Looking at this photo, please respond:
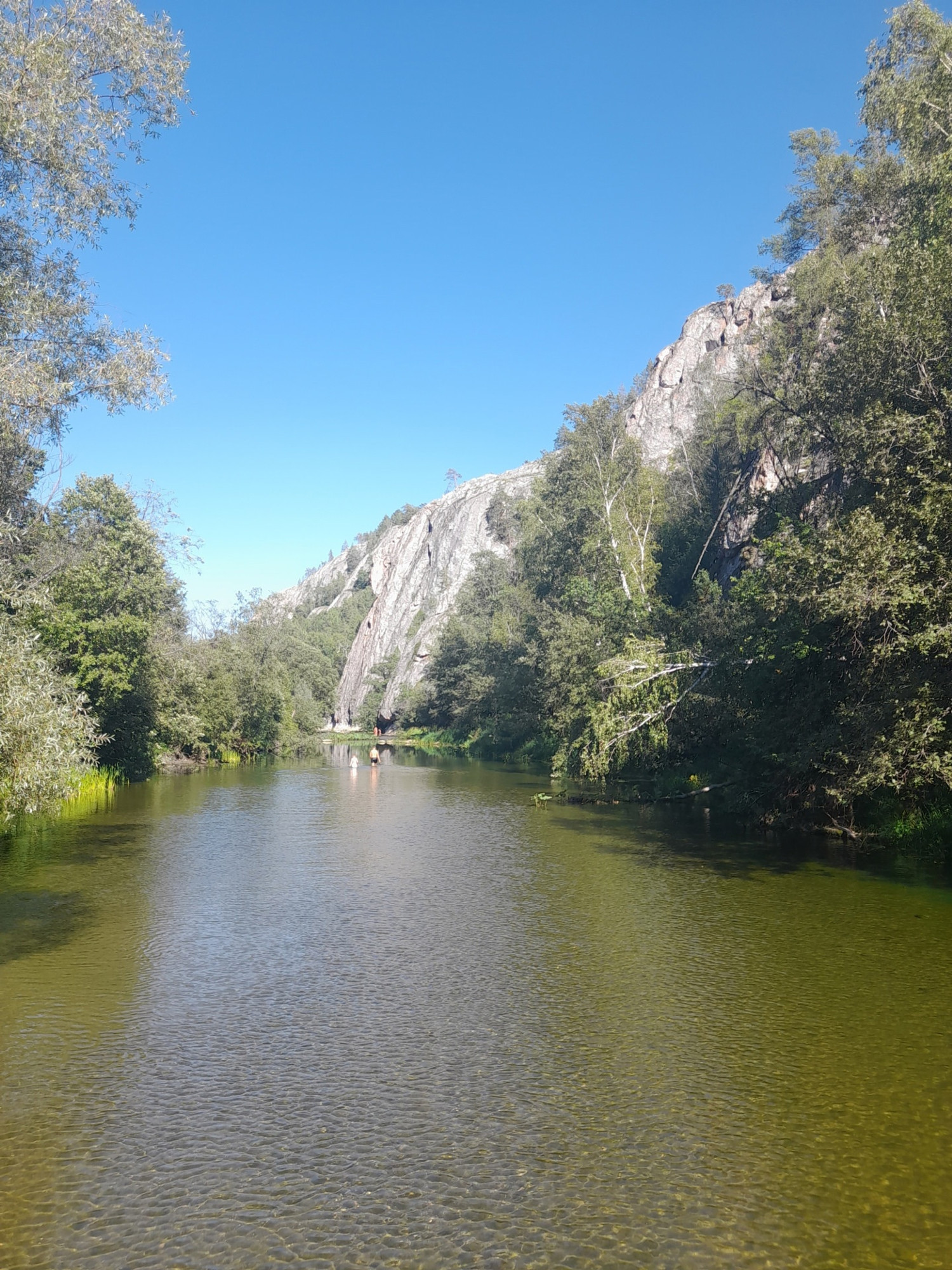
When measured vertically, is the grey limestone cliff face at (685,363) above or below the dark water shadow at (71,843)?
above

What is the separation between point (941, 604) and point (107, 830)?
19632 mm

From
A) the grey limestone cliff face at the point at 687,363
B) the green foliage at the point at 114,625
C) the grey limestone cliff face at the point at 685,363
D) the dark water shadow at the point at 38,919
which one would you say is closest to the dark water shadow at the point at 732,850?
the dark water shadow at the point at 38,919

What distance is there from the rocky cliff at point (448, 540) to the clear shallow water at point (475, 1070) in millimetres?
71837

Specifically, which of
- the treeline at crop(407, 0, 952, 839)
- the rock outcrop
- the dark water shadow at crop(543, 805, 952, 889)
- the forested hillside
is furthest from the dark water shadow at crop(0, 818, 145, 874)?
the rock outcrop

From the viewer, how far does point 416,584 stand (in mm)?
122438

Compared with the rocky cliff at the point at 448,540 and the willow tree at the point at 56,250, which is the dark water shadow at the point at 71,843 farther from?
the rocky cliff at the point at 448,540

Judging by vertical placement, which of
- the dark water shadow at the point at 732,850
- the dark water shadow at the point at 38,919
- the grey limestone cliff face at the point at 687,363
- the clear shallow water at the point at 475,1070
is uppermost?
the grey limestone cliff face at the point at 687,363

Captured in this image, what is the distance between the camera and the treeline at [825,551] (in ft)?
52.2

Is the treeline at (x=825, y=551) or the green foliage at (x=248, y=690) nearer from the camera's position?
the treeline at (x=825, y=551)

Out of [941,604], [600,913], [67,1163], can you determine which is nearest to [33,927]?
[67,1163]

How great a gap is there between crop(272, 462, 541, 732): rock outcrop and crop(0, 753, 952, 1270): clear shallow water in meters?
81.2

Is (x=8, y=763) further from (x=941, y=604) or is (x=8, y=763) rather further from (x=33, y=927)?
(x=941, y=604)

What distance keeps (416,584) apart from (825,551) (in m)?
107

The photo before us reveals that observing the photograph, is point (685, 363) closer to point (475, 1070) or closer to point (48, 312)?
point (48, 312)
